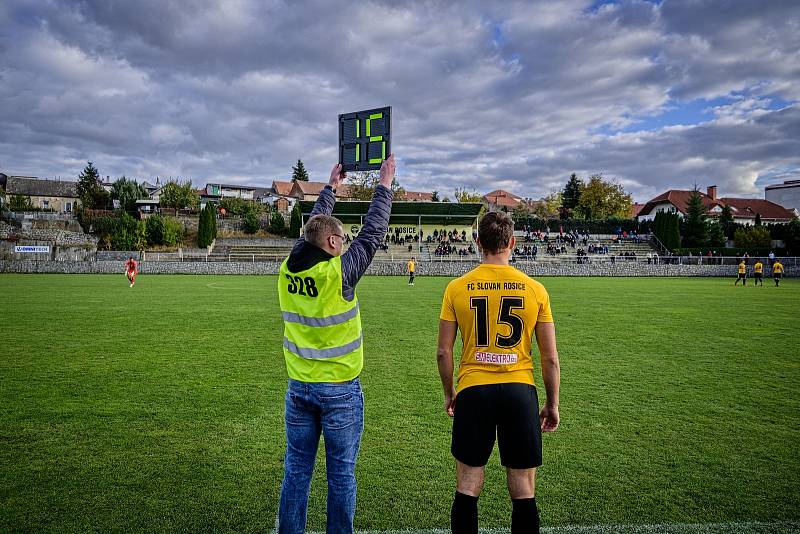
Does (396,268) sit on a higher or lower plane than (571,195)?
lower

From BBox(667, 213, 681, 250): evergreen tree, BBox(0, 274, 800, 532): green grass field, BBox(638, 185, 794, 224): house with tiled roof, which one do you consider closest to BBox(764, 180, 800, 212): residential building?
BBox(638, 185, 794, 224): house with tiled roof

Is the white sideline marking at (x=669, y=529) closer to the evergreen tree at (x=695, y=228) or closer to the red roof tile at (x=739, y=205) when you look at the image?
the evergreen tree at (x=695, y=228)

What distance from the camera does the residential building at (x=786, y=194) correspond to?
8962 cm

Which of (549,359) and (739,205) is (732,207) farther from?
(549,359)

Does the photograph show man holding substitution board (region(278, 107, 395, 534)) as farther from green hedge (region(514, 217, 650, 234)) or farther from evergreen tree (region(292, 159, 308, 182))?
evergreen tree (region(292, 159, 308, 182))

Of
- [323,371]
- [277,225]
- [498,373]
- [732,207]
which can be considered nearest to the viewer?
[498,373]

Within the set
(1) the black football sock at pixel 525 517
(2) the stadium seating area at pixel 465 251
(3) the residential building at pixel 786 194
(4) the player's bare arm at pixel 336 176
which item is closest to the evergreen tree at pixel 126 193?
(2) the stadium seating area at pixel 465 251

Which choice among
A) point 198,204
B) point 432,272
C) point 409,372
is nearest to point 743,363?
point 409,372

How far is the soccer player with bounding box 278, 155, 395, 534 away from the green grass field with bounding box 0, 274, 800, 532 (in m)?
0.90

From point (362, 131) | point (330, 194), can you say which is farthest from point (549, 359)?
point (362, 131)

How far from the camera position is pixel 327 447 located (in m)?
3.12

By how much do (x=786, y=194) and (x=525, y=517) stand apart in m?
114

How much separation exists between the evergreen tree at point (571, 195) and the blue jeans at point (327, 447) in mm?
92566

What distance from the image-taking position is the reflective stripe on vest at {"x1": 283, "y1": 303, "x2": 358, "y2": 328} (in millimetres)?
3145
